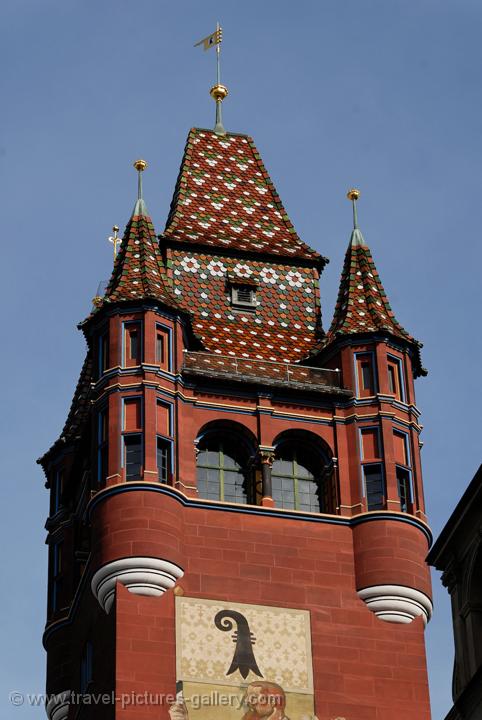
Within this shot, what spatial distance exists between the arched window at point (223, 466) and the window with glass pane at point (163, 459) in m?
1.20

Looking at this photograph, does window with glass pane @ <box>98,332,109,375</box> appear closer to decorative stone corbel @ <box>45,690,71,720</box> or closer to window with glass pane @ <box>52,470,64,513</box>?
window with glass pane @ <box>52,470,64,513</box>

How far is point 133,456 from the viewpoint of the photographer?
55250 mm

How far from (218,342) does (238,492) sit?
5.75 metres

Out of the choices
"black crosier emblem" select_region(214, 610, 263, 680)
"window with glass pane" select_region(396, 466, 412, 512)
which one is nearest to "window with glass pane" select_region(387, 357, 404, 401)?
"window with glass pane" select_region(396, 466, 412, 512)

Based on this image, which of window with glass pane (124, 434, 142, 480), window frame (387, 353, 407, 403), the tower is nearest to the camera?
the tower

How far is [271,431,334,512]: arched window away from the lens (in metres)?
56.9

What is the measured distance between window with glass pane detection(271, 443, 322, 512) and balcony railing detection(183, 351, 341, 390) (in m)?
1.89

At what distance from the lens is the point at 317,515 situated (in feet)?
183

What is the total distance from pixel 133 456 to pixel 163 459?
781 mm

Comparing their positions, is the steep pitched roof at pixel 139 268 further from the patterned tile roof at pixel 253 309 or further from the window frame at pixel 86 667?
the window frame at pixel 86 667

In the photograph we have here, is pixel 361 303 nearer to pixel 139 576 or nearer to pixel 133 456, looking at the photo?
pixel 133 456

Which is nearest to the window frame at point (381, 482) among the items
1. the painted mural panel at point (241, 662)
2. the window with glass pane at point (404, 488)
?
the window with glass pane at point (404, 488)

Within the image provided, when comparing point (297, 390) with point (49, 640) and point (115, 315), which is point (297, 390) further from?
point (49, 640)

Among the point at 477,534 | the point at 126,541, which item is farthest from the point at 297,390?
the point at 477,534
